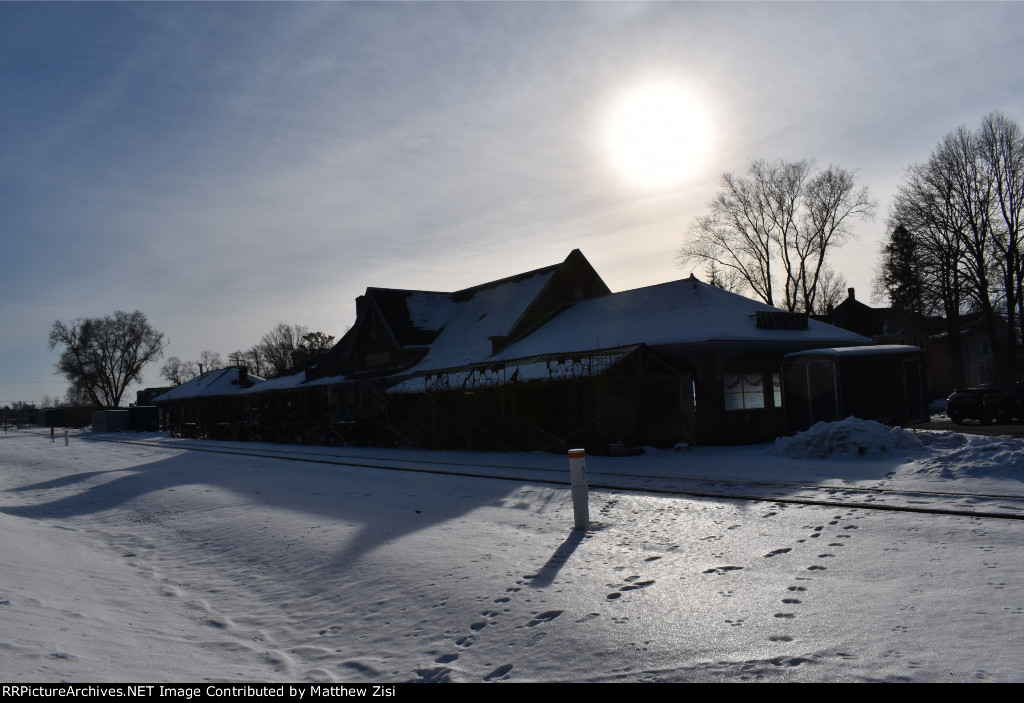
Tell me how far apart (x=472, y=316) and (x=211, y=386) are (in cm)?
3607

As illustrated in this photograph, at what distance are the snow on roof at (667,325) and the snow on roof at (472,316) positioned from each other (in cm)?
256

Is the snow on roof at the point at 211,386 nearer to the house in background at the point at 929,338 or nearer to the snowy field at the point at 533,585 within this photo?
the house in background at the point at 929,338

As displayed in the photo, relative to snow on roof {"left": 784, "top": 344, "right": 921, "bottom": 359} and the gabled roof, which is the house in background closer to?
the gabled roof

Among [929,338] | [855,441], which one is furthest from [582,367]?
[929,338]

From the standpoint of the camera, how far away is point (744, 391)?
968 inches

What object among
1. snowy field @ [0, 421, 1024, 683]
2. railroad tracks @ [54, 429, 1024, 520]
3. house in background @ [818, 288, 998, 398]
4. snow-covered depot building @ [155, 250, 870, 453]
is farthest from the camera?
house in background @ [818, 288, 998, 398]

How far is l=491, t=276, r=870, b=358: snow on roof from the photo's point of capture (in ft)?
79.3

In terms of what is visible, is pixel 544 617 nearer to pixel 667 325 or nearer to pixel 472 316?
pixel 667 325

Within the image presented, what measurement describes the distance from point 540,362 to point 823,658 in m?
20.1

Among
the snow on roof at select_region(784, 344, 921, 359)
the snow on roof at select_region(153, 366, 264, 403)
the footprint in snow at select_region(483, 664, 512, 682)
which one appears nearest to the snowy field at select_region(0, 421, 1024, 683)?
the footprint in snow at select_region(483, 664, 512, 682)

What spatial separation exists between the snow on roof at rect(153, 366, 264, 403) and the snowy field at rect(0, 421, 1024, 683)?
168ft

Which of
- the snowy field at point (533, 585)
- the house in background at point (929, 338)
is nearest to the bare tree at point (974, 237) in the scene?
the house in background at point (929, 338)

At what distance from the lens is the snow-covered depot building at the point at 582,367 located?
23.4 metres

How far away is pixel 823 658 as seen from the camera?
15.0 feet
